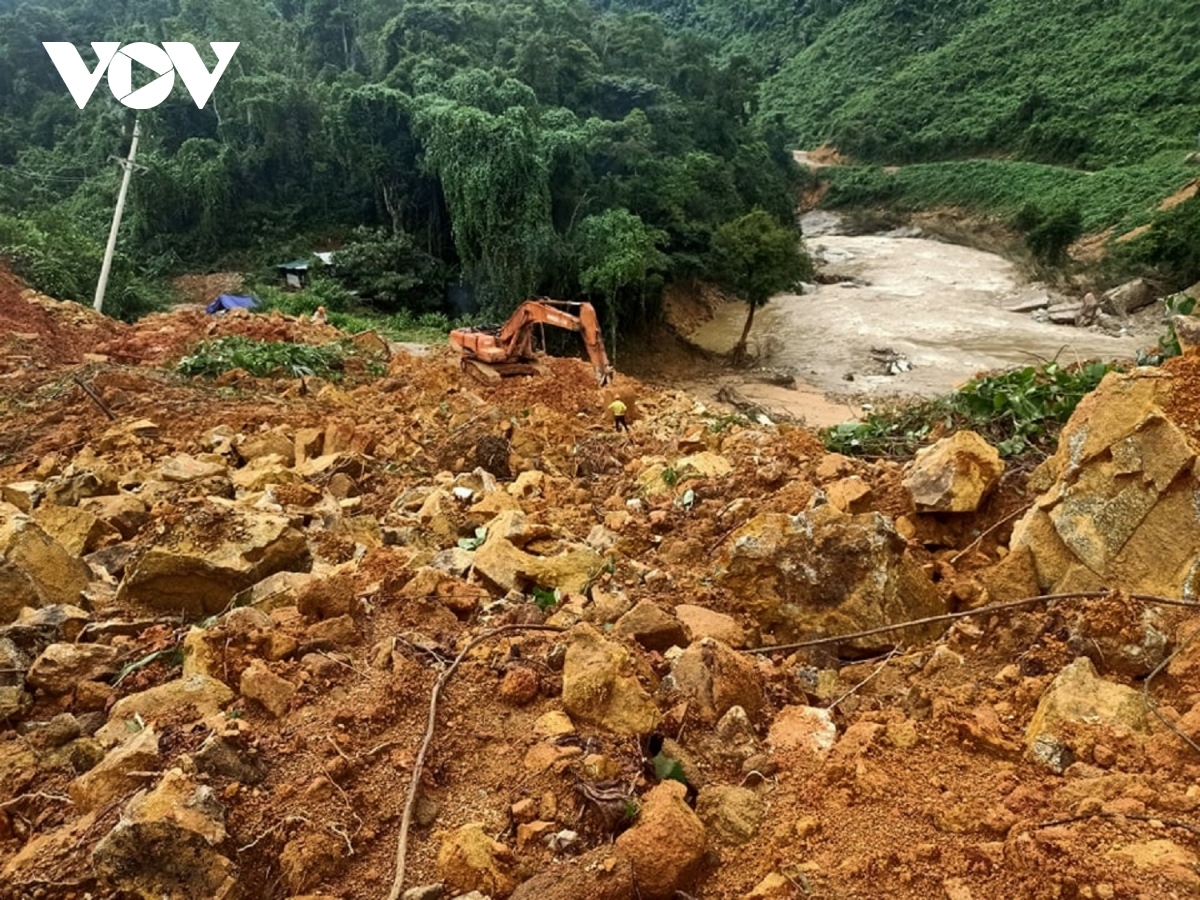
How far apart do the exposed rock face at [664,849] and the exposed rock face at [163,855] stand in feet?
3.29

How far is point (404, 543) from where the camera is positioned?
4688mm

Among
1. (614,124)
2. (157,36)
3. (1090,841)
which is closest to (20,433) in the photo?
(1090,841)

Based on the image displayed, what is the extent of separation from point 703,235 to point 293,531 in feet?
65.2

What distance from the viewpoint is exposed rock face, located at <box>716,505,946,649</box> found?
3232 mm

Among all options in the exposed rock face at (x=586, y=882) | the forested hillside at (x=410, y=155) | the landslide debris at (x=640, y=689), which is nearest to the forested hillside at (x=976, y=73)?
the forested hillside at (x=410, y=155)

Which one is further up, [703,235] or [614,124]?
[614,124]

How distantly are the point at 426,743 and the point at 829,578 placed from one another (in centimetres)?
167

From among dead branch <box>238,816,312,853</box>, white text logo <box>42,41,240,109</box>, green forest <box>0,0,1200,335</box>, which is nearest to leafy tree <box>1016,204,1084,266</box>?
green forest <box>0,0,1200,335</box>

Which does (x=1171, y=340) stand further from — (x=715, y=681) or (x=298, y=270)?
(x=298, y=270)

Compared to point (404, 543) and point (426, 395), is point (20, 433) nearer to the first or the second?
point (426, 395)

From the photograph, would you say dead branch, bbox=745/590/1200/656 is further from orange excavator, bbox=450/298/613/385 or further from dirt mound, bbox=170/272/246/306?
dirt mound, bbox=170/272/246/306

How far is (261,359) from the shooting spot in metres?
10.3

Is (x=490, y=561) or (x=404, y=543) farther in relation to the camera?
(x=404, y=543)

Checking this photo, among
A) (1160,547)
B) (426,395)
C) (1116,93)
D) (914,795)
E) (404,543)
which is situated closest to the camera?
(914,795)
